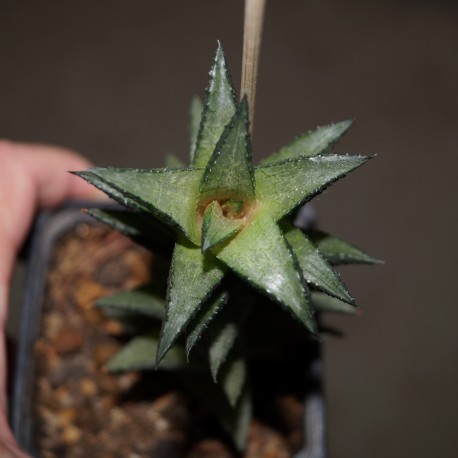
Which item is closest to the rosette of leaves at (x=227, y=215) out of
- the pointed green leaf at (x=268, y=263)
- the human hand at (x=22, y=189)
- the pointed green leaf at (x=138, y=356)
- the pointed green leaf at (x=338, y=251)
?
the pointed green leaf at (x=268, y=263)

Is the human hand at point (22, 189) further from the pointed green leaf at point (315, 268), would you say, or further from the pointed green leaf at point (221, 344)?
the pointed green leaf at point (315, 268)

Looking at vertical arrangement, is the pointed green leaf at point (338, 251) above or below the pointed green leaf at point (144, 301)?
above

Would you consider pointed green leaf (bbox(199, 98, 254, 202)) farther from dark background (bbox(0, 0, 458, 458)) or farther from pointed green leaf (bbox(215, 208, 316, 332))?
dark background (bbox(0, 0, 458, 458))

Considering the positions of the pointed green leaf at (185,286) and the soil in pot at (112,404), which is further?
the soil in pot at (112,404)

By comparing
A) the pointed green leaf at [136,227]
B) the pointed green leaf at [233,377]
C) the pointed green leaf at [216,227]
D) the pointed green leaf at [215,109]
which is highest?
the pointed green leaf at [215,109]

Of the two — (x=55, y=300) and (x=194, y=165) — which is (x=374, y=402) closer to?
(x=55, y=300)

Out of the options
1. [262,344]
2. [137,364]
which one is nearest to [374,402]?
[262,344]

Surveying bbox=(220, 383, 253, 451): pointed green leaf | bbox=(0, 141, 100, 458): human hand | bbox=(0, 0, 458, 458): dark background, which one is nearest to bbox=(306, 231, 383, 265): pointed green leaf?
bbox=(220, 383, 253, 451): pointed green leaf
